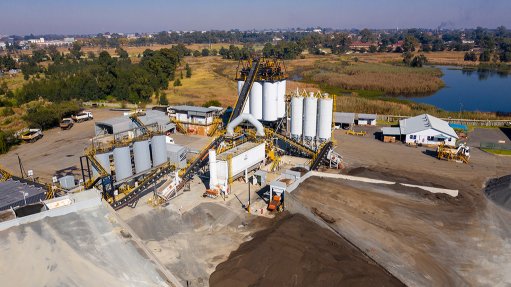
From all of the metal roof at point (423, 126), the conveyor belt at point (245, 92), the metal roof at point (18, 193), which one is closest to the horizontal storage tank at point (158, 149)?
the metal roof at point (18, 193)

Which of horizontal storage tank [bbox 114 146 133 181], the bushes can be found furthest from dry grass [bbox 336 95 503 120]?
the bushes

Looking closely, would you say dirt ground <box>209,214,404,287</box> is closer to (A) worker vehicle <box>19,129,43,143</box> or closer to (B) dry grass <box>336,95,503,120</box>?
(A) worker vehicle <box>19,129,43,143</box>

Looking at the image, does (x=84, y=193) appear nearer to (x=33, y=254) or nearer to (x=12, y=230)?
(x=12, y=230)

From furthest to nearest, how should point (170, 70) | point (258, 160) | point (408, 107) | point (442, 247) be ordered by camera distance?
point (170, 70)
point (408, 107)
point (258, 160)
point (442, 247)

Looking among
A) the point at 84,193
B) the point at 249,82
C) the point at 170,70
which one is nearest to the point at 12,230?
the point at 84,193

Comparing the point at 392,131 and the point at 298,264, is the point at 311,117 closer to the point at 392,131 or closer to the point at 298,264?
the point at 392,131

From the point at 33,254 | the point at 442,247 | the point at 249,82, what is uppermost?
the point at 249,82

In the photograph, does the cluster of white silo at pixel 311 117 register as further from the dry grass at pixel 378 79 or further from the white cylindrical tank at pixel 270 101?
the dry grass at pixel 378 79
